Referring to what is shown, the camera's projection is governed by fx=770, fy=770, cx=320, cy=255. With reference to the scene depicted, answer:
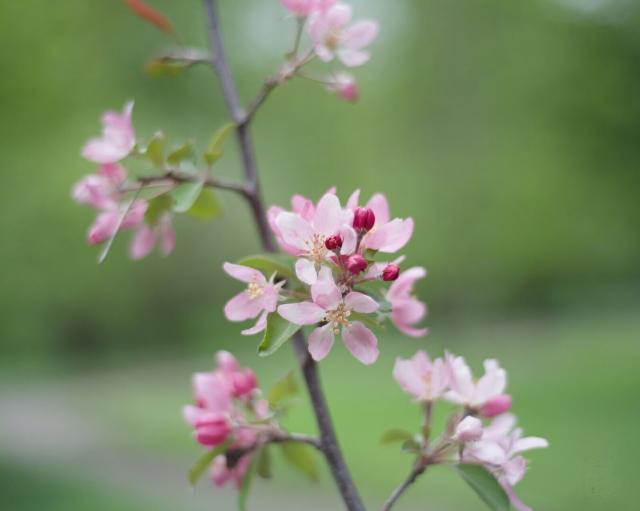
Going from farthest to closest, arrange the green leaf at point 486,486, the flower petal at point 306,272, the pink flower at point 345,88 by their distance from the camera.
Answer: the pink flower at point 345,88
the green leaf at point 486,486
the flower petal at point 306,272

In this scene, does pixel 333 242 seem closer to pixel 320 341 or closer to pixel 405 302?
pixel 320 341

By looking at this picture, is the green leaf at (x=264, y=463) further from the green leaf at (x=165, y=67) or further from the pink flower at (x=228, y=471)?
the green leaf at (x=165, y=67)

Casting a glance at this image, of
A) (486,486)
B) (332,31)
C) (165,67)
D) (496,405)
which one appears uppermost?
(165,67)

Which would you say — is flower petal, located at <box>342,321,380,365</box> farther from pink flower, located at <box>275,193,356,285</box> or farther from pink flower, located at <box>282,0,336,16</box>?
pink flower, located at <box>282,0,336,16</box>

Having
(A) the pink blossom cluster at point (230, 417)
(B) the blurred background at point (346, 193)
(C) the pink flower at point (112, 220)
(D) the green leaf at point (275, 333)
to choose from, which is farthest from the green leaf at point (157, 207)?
(B) the blurred background at point (346, 193)

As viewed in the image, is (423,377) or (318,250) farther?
(423,377)

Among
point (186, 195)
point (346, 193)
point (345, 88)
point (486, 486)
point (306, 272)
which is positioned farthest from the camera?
point (346, 193)

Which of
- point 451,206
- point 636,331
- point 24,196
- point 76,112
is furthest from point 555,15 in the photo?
point 24,196

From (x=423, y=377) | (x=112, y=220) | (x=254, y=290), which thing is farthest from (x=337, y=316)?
(x=112, y=220)
